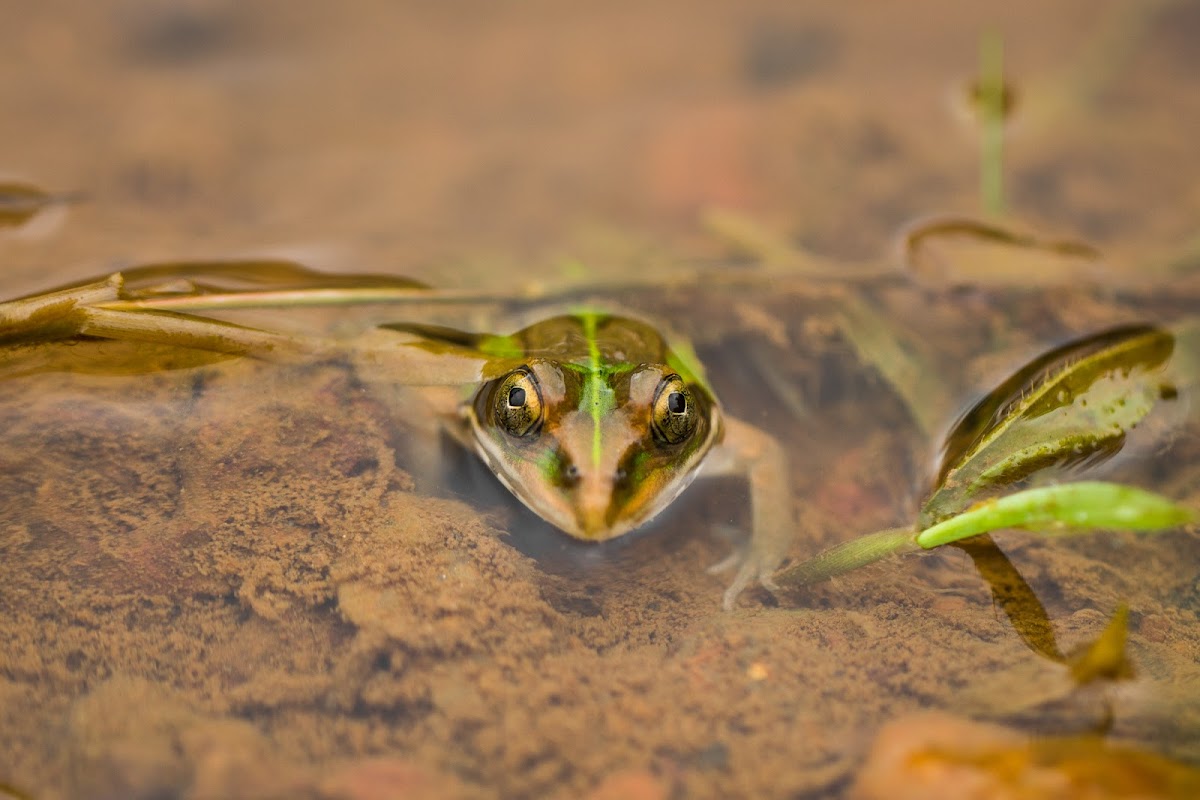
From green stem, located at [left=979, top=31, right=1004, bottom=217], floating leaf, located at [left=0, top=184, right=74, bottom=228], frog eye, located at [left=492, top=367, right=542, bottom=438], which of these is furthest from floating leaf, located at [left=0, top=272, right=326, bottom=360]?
green stem, located at [left=979, top=31, right=1004, bottom=217]

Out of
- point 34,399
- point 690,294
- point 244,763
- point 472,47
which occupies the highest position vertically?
point 472,47

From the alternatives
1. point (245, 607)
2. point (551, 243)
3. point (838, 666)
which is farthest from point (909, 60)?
point (245, 607)

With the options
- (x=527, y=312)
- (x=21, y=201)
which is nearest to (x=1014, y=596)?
(x=527, y=312)

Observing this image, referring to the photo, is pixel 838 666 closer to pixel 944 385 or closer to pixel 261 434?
pixel 944 385

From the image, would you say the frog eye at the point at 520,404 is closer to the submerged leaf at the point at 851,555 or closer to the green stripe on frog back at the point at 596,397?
the green stripe on frog back at the point at 596,397

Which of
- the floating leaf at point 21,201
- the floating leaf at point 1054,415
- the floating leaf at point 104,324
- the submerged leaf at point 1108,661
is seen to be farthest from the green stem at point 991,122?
the floating leaf at point 21,201

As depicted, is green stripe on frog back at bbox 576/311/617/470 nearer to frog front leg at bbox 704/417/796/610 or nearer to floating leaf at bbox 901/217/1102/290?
frog front leg at bbox 704/417/796/610

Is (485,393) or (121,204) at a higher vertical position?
(121,204)
